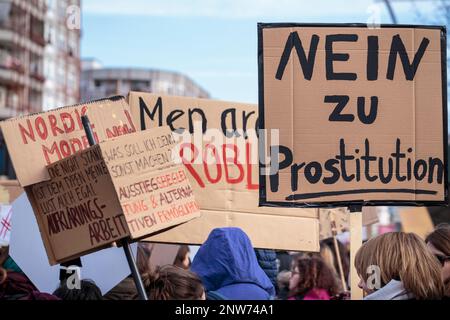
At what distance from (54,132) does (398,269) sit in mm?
1699

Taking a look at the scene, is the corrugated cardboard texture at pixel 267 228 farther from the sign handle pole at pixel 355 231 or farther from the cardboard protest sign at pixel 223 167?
the sign handle pole at pixel 355 231

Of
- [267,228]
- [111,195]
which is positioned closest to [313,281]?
[267,228]

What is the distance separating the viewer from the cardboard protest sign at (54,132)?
4.09m

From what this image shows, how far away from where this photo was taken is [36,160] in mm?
4117

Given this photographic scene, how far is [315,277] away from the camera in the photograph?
642 cm

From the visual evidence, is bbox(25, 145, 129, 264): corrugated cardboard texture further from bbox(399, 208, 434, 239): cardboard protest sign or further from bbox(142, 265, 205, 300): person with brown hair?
bbox(399, 208, 434, 239): cardboard protest sign

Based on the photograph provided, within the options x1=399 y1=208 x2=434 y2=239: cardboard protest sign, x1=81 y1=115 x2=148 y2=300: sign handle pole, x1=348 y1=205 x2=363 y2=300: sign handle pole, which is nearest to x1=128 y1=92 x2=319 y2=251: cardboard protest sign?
x1=348 y1=205 x2=363 y2=300: sign handle pole

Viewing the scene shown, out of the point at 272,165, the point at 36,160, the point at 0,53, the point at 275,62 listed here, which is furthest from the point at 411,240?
the point at 0,53

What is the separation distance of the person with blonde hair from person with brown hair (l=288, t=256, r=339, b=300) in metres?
2.48

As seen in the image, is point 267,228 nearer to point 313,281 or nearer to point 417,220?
point 313,281

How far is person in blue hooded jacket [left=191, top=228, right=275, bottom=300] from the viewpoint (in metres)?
4.38

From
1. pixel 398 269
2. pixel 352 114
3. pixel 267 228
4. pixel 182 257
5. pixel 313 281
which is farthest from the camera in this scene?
pixel 182 257

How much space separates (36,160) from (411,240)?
1697mm
